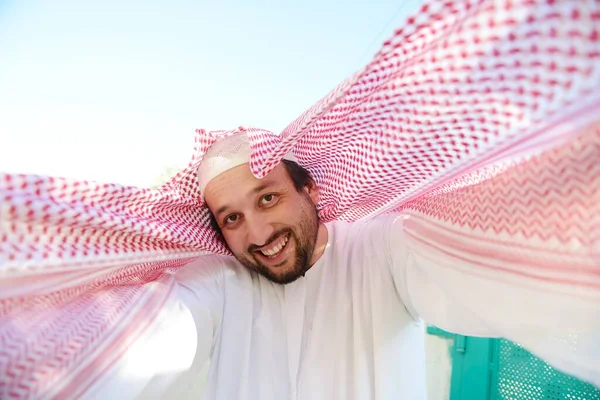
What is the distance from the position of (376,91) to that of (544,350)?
58 cm

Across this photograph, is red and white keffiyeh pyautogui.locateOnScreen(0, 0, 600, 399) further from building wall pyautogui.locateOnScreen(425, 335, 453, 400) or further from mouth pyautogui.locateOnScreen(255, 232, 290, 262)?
building wall pyautogui.locateOnScreen(425, 335, 453, 400)

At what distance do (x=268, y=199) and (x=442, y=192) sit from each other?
56 centimetres

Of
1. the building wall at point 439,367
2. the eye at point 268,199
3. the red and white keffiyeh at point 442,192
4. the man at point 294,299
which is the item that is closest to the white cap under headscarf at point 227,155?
the man at point 294,299

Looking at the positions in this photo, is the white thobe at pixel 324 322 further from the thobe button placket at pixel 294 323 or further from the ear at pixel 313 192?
the ear at pixel 313 192

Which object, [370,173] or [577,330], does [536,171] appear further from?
[370,173]

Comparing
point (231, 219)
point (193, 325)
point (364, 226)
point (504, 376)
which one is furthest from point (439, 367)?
point (193, 325)

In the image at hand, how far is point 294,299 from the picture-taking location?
1235 mm

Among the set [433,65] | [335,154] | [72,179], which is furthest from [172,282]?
[433,65]

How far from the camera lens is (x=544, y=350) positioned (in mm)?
714

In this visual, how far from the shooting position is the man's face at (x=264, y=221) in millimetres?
1197

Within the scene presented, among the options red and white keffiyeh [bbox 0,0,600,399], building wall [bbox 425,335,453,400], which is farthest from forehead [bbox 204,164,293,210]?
building wall [bbox 425,335,453,400]

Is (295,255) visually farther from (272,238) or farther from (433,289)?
(433,289)

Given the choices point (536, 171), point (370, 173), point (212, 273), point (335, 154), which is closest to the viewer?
point (536, 171)

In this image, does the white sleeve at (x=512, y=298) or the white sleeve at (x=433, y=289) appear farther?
the white sleeve at (x=433, y=289)
